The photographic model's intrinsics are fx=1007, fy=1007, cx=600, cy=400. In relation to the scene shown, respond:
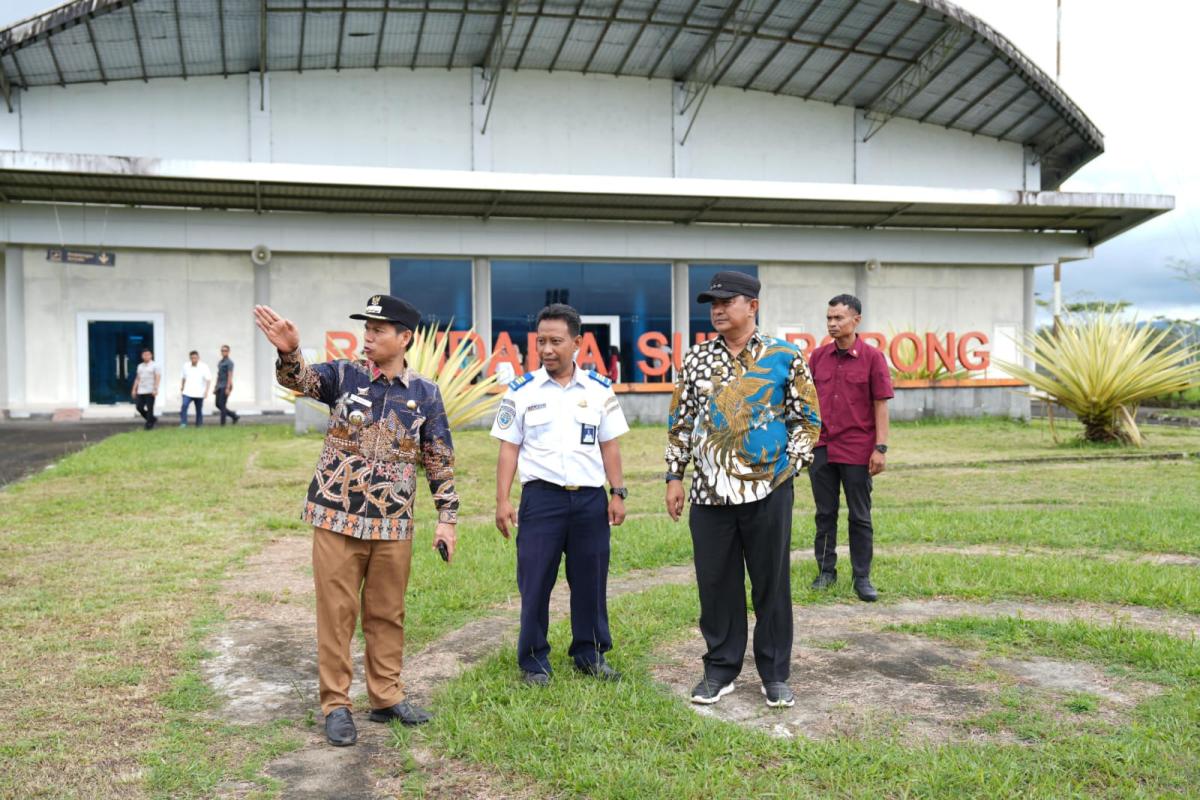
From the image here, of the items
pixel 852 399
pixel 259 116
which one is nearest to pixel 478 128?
pixel 259 116

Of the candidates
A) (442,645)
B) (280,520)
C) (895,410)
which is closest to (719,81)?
(895,410)

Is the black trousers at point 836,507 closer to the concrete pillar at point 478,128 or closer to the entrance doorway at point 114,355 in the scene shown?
the concrete pillar at point 478,128

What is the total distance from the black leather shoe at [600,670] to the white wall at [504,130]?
26221mm

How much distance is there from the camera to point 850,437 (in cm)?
690

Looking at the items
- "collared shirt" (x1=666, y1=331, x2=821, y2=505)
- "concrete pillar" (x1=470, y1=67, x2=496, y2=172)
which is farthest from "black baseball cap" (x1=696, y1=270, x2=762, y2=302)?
"concrete pillar" (x1=470, y1=67, x2=496, y2=172)

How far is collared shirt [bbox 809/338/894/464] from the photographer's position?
22.5 feet

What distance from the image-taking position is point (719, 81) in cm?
3150

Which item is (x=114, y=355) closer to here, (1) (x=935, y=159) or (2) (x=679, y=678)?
(1) (x=935, y=159)

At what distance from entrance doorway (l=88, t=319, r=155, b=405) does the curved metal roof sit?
21.8 ft

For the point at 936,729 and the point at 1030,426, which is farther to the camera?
the point at 1030,426

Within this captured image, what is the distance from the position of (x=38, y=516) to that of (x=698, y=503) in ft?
27.2

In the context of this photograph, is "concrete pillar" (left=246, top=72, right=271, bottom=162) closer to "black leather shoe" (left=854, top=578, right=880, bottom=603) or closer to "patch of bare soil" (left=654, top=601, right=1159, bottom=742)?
"black leather shoe" (left=854, top=578, right=880, bottom=603)

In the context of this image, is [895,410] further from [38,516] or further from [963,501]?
[38,516]

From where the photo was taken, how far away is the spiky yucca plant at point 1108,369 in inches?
635
